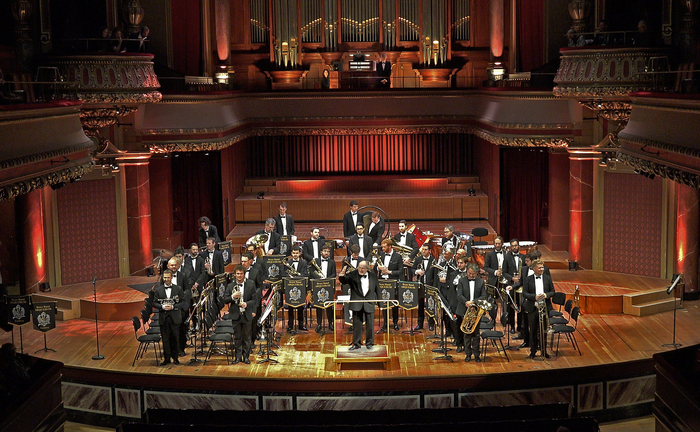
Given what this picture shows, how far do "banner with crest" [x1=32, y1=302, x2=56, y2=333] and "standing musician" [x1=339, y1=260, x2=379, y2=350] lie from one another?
3.23 m

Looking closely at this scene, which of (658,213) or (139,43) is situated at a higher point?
(139,43)

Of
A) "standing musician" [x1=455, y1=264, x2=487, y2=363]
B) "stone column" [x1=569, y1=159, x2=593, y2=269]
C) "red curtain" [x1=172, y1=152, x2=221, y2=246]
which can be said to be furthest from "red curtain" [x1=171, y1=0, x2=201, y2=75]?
"standing musician" [x1=455, y1=264, x2=487, y2=363]

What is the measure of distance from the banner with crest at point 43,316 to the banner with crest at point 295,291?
258 centimetres

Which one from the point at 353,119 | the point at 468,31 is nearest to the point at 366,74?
the point at 353,119

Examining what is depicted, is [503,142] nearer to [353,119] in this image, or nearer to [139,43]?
[353,119]

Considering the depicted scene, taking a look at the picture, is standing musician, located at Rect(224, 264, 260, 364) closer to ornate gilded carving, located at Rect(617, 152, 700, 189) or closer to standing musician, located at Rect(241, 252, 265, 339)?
standing musician, located at Rect(241, 252, 265, 339)

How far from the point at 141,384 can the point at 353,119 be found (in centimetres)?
749

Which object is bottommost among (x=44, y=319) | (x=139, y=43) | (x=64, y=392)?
(x=64, y=392)

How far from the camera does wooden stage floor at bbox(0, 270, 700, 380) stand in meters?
10.1

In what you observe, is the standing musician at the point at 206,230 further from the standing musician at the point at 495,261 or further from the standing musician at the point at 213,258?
the standing musician at the point at 495,261

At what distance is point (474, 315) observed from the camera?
10211mm

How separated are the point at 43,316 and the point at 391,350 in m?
3.89

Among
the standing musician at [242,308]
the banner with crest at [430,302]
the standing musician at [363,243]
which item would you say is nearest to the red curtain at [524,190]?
the standing musician at [363,243]

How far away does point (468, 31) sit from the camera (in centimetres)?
1659
